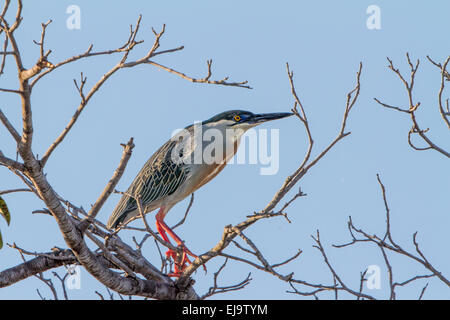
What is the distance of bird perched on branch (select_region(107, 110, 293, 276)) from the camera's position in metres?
6.14

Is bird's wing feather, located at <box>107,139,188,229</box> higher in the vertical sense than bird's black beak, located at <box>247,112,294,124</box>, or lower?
lower

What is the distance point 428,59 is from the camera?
4.52 m

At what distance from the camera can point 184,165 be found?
20.3 feet

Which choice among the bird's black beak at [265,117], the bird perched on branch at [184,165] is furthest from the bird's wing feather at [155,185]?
the bird's black beak at [265,117]

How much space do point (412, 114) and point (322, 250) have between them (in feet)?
3.48

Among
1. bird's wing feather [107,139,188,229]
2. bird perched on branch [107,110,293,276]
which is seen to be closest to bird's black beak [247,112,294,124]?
bird perched on branch [107,110,293,276]

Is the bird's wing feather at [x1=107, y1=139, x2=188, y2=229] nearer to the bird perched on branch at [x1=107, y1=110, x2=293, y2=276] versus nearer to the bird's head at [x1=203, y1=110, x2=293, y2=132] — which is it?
the bird perched on branch at [x1=107, y1=110, x2=293, y2=276]

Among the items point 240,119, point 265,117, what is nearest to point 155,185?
point 240,119

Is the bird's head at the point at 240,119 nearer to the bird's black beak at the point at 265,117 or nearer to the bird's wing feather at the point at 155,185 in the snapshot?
the bird's black beak at the point at 265,117

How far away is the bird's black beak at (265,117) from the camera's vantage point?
6184mm

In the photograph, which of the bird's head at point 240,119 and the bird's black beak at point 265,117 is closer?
the bird's black beak at point 265,117
